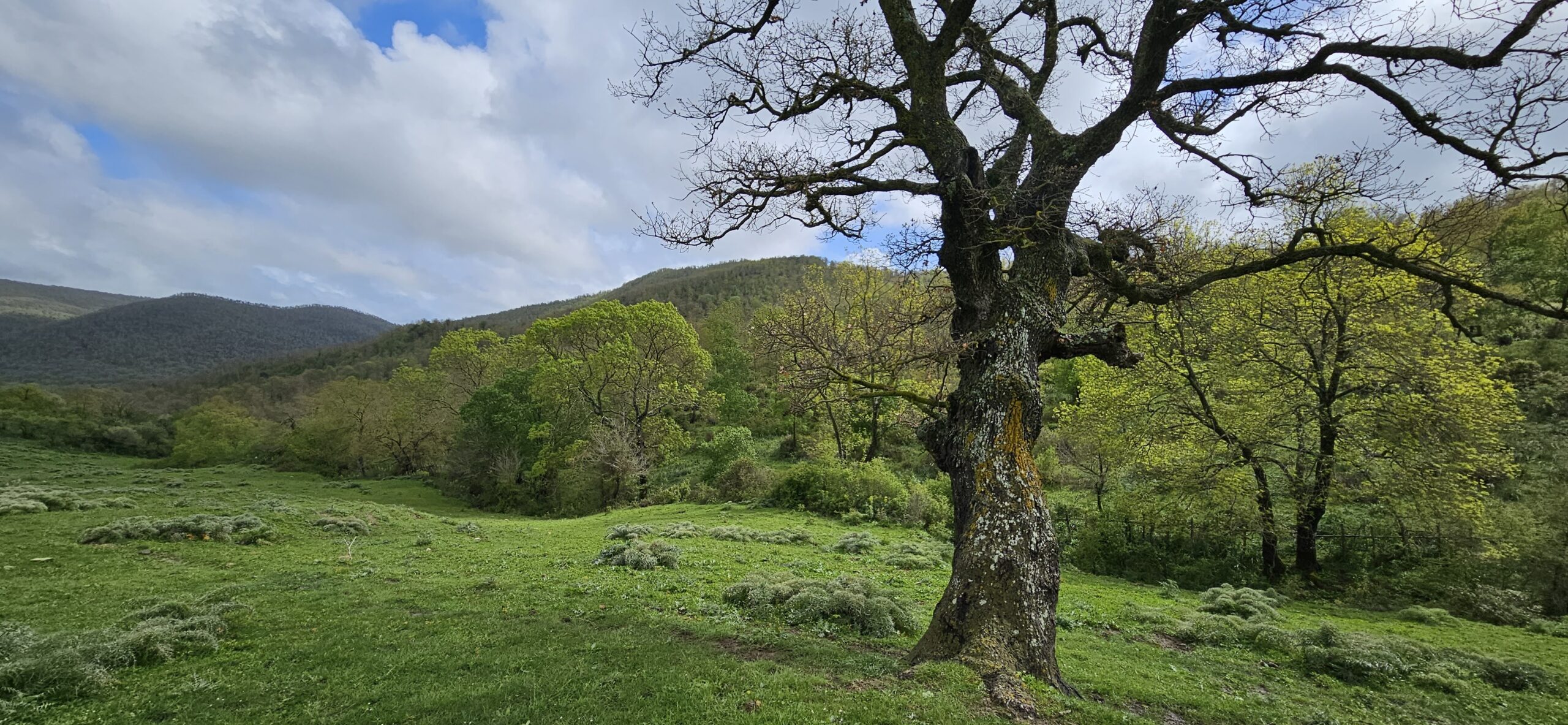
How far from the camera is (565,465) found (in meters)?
33.5

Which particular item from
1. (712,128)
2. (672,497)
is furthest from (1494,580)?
(672,497)

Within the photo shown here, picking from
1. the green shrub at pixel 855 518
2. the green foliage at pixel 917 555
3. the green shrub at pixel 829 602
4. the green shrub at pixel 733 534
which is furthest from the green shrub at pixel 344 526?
the green shrub at pixel 855 518

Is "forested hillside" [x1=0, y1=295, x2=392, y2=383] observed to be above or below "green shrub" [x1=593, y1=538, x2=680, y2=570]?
above

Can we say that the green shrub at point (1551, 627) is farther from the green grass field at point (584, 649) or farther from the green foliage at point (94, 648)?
the green foliage at point (94, 648)

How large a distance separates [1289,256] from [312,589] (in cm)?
1707

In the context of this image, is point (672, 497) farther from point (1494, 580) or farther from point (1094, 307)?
point (1494, 580)

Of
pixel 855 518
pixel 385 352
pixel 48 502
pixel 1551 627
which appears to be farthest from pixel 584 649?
pixel 385 352

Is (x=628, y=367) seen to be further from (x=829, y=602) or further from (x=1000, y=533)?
(x=1000, y=533)

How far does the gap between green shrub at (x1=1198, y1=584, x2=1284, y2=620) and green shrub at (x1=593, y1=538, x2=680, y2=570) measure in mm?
12124

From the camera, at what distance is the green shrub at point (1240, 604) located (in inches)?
470

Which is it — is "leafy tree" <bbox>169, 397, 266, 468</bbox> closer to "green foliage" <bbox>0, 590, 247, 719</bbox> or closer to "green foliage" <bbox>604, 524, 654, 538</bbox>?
"green foliage" <bbox>604, 524, 654, 538</bbox>

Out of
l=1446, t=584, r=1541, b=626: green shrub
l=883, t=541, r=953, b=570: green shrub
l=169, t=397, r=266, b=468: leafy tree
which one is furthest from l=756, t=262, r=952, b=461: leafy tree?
l=169, t=397, r=266, b=468: leafy tree

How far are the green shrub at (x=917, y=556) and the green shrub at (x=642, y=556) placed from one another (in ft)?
20.3

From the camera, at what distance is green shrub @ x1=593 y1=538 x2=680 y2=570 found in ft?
45.0
